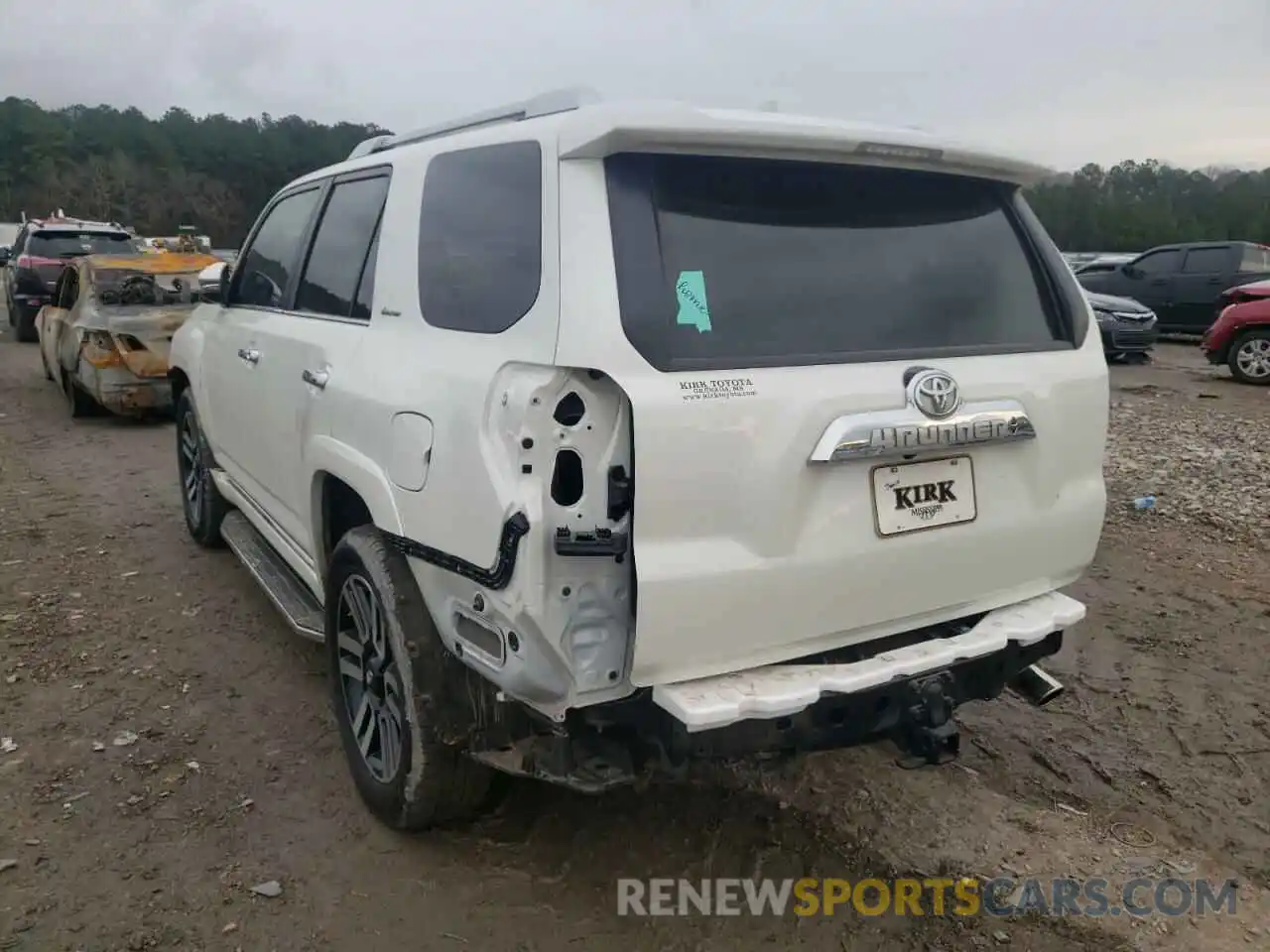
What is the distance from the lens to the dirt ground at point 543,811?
2645 mm

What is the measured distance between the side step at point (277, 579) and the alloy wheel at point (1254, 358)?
480 inches

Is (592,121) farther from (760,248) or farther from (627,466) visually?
(627,466)

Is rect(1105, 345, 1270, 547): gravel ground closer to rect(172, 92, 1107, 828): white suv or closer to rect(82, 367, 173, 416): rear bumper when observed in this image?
rect(172, 92, 1107, 828): white suv

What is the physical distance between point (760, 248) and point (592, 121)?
511mm

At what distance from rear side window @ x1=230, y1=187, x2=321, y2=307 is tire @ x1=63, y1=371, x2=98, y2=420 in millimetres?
6145

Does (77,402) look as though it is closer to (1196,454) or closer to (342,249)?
(342,249)

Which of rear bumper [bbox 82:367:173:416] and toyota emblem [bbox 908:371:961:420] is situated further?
rear bumper [bbox 82:367:173:416]

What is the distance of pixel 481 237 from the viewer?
8.53ft

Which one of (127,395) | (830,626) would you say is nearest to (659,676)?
(830,626)

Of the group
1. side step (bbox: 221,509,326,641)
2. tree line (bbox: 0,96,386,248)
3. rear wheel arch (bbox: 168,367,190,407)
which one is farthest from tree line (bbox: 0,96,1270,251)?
side step (bbox: 221,509,326,641)

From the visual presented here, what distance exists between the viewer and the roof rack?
2539 millimetres

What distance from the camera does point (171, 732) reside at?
3611 millimetres

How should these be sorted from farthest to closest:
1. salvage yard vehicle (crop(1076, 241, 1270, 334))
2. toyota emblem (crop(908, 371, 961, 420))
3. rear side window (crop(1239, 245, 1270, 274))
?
salvage yard vehicle (crop(1076, 241, 1270, 334)), rear side window (crop(1239, 245, 1270, 274)), toyota emblem (crop(908, 371, 961, 420))

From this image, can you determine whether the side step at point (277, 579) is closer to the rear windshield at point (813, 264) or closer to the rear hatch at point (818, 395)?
the rear hatch at point (818, 395)
